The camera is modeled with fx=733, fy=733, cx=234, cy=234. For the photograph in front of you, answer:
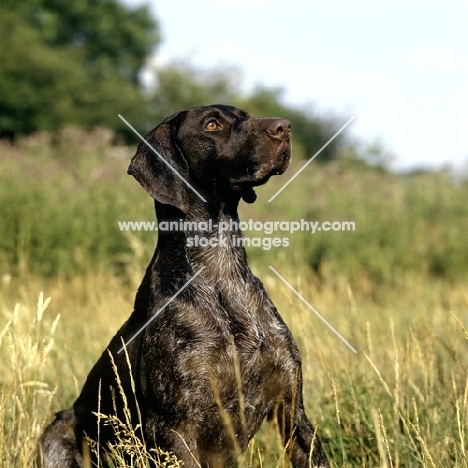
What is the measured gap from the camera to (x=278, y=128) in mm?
3500

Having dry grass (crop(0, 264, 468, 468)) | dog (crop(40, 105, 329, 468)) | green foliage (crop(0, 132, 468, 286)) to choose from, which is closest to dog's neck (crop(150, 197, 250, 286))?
dog (crop(40, 105, 329, 468))

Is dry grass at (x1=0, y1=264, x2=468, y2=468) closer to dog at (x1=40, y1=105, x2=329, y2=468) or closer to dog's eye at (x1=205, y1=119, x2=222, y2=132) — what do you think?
dog at (x1=40, y1=105, x2=329, y2=468)

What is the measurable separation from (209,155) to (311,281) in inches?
251

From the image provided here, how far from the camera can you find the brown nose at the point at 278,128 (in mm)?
3498

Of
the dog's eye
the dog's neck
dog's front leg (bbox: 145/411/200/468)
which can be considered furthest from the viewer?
the dog's eye

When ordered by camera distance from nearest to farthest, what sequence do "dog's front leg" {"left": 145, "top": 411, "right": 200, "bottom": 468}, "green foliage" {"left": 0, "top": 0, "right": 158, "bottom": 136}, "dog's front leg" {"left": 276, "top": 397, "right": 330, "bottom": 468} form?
1. "dog's front leg" {"left": 145, "top": 411, "right": 200, "bottom": 468}
2. "dog's front leg" {"left": 276, "top": 397, "right": 330, "bottom": 468}
3. "green foliage" {"left": 0, "top": 0, "right": 158, "bottom": 136}

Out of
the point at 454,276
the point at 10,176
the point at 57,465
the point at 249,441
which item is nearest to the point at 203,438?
the point at 249,441

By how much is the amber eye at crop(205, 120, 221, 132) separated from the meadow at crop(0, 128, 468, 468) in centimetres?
104

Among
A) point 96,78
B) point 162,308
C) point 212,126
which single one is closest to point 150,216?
point 212,126

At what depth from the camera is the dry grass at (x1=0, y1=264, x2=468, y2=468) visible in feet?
11.2

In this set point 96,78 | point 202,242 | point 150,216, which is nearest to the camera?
point 202,242

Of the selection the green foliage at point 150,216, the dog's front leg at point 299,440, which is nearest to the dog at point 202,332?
the dog's front leg at point 299,440

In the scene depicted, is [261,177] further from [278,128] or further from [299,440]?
[299,440]

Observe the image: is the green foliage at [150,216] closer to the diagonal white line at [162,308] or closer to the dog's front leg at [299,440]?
the diagonal white line at [162,308]
